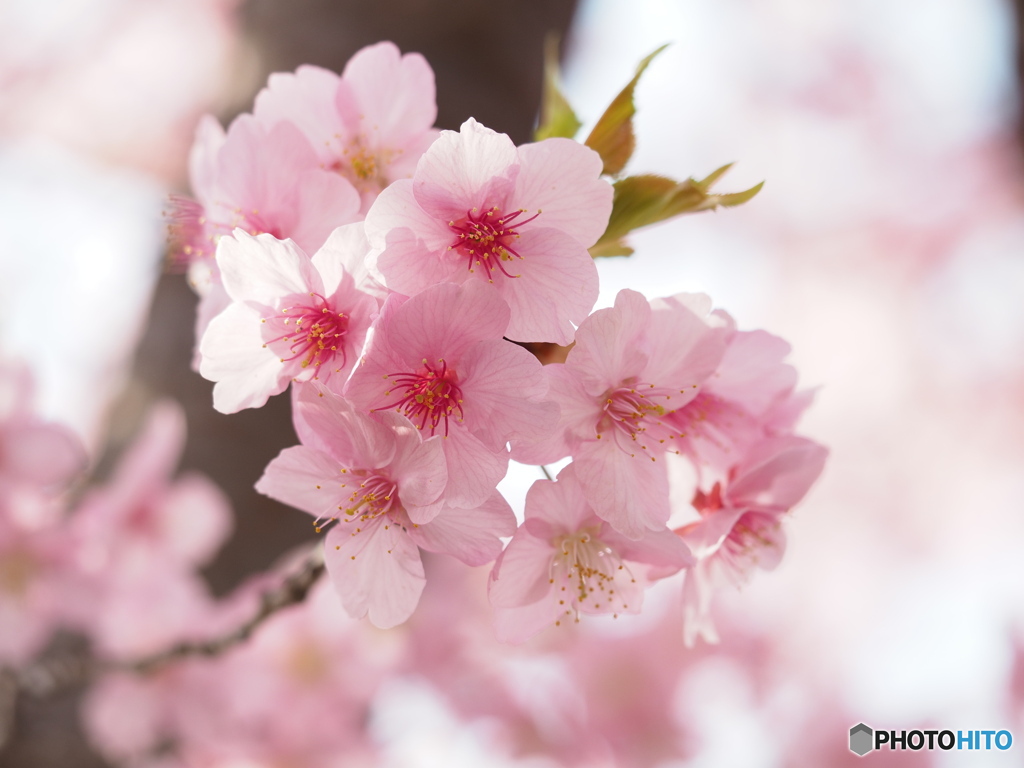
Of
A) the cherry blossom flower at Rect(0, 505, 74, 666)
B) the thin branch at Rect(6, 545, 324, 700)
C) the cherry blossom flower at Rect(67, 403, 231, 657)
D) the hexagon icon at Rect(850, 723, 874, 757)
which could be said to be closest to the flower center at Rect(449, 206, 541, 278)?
the thin branch at Rect(6, 545, 324, 700)

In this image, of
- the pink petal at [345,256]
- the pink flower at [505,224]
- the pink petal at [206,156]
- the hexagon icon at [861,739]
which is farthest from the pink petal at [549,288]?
the hexagon icon at [861,739]

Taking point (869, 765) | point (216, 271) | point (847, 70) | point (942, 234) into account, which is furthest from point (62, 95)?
point (942, 234)

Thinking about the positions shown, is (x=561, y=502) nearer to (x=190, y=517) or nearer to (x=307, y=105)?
(x=307, y=105)

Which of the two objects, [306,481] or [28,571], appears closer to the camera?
[306,481]

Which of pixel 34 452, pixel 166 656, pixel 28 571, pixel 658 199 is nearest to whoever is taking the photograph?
pixel 658 199

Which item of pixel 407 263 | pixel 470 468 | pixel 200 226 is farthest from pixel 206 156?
pixel 470 468

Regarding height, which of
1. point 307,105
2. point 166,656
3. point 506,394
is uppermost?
point 307,105

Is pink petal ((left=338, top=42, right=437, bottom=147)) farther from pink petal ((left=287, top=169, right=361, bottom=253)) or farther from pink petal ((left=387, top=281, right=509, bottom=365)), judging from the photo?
pink petal ((left=387, top=281, right=509, bottom=365))
